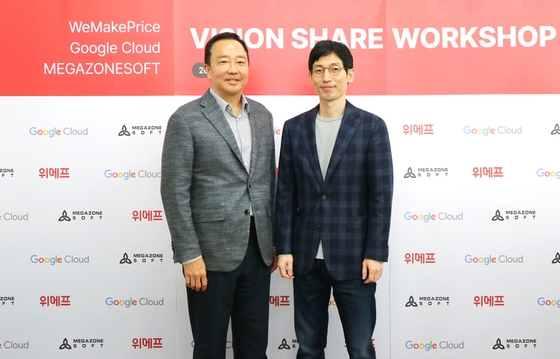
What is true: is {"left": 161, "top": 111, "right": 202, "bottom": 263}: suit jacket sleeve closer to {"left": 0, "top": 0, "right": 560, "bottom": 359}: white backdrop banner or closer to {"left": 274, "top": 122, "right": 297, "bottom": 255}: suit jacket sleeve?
{"left": 274, "top": 122, "right": 297, "bottom": 255}: suit jacket sleeve

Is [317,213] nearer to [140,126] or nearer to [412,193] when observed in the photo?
[412,193]

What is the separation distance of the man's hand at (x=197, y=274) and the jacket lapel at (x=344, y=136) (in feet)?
2.29

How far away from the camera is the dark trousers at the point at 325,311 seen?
69.3 inches

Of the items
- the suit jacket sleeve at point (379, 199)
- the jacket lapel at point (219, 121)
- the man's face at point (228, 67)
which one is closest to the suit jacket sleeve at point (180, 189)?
the jacket lapel at point (219, 121)

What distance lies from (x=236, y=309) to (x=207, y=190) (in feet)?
2.05

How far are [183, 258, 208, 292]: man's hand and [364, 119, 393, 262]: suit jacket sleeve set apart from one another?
757 millimetres

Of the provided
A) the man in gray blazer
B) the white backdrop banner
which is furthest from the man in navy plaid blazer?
the white backdrop banner

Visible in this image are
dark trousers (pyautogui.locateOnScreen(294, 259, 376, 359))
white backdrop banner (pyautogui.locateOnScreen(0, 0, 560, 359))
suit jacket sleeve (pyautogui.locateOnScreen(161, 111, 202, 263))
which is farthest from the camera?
white backdrop banner (pyautogui.locateOnScreen(0, 0, 560, 359))

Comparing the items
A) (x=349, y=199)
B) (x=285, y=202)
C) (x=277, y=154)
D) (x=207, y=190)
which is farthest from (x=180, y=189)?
(x=277, y=154)

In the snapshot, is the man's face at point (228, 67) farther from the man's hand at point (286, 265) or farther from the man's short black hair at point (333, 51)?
the man's hand at point (286, 265)

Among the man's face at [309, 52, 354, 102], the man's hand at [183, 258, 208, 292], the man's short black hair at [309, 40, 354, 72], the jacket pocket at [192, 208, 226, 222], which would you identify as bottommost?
the man's hand at [183, 258, 208, 292]

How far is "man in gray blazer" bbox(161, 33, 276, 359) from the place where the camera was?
1683mm

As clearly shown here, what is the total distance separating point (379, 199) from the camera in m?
1.72


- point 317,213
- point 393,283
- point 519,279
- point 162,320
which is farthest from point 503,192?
point 162,320
